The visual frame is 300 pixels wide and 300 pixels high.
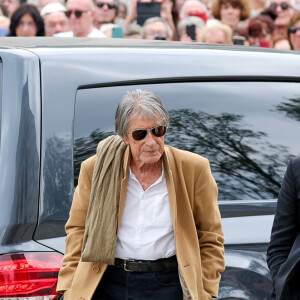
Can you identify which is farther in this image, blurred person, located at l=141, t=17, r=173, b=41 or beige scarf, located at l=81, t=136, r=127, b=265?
blurred person, located at l=141, t=17, r=173, b=41

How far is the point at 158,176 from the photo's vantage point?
3354 mm

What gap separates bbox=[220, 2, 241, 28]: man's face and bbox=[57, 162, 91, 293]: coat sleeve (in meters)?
6.22

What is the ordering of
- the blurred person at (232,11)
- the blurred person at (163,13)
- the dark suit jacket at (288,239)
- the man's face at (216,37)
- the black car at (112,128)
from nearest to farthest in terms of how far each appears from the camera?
the dark suit jacket at (288,239) → the black car at (112,128) → the man's face at (216,37) → the blurred person at (232,11) → the blurred person at (163,13)

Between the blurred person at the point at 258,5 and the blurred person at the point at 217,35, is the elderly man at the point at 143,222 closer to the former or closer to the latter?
the blurred person at the point at 217,35

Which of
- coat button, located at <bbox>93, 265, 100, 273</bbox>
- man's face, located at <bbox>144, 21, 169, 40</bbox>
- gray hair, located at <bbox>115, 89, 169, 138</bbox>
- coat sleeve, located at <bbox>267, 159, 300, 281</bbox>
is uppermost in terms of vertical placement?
gray hair, located at <bbox>115, 89, 169, 138</bbox>

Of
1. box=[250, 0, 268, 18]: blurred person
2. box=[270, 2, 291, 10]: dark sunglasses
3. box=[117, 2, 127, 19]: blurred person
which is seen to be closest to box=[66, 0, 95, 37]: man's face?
box=[117, 2, 127, 19]: blurred person

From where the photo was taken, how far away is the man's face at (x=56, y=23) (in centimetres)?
876

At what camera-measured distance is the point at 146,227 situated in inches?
129

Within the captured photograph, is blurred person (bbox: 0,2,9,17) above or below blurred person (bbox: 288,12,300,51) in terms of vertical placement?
below

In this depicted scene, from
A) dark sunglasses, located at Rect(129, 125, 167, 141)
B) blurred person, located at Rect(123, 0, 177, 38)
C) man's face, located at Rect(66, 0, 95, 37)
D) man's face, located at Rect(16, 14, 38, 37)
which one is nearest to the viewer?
dark sunglasses, located at Rect(129, 125, 167, 141)

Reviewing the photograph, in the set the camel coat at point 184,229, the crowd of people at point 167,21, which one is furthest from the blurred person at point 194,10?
the camel coat at point 184,229

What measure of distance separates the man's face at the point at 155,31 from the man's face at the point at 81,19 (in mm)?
541

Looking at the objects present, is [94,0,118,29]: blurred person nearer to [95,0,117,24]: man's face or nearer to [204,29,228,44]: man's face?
[95,0,117,24]: man's face

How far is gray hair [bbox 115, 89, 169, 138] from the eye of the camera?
3.22 meters
